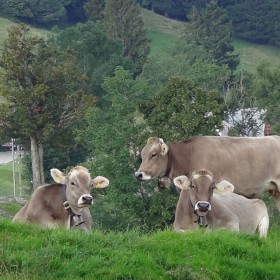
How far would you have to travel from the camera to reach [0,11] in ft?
485

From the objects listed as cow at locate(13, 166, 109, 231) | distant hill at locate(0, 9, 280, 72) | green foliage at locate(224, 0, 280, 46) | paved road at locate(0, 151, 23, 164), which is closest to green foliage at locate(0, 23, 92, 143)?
paved road at locate(0, 151, 23, 164)

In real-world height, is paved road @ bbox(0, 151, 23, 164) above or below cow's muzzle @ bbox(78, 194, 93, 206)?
below

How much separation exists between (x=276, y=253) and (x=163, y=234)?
1644 mm

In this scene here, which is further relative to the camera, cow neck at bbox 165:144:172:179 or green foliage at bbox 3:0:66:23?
green foliage at bbox 3:0:66:23

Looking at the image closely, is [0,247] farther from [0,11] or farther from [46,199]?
[0,11]

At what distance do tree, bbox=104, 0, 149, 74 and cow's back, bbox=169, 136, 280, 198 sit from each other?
10342cm

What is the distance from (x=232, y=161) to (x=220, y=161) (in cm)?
26

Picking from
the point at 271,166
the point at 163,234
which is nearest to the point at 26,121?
the point at 271,166

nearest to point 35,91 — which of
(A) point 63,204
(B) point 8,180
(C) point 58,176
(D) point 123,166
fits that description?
(D) point 123,166

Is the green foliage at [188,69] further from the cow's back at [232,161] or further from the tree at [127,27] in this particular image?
the cow's back at [232,161]

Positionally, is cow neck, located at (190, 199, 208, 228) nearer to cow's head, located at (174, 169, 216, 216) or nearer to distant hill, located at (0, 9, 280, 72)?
cow's head, located at (174, 169, 216, 216)

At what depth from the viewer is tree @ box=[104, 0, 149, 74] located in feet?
406

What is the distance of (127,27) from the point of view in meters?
126

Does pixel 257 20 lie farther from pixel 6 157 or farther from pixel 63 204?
pixel 63 204
